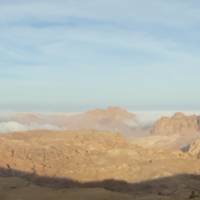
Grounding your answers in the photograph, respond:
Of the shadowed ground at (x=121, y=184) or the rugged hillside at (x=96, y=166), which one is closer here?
the shadowed ground at (x=121, y=184)

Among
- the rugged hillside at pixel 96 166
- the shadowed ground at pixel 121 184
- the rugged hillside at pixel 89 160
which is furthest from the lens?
the rugged hillside at pixel 89 160

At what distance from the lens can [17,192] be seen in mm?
63375

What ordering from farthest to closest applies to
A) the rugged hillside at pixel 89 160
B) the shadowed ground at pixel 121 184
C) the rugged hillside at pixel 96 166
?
1. the rugged hillside at pixel 89 160
2. the rugged hillside at pixel 96 166
3. the shadowed ground at pixel 121 184

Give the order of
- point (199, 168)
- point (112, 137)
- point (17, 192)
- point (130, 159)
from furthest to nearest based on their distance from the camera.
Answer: point (112, 137) < point (130, 159) < point (199, 168) < point (17, 192)

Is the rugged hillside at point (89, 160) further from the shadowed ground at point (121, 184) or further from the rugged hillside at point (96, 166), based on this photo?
the shadowed ground at point (121, 184)

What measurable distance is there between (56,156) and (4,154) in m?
14.0

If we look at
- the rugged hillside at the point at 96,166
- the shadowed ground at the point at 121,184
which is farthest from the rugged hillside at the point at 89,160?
the shadowed ground at the point at 121,184

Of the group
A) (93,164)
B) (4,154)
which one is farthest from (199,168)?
(4,154)

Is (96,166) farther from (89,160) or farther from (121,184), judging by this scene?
(121,184)

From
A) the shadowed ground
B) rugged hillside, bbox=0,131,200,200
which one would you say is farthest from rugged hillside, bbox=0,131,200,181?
the shadowed ground

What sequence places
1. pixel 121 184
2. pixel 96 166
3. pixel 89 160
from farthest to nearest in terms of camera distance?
pixel 89 160
pixel 96 166
pixel 121 184

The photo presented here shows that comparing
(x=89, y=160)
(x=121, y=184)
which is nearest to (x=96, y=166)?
(x=89, y=160)

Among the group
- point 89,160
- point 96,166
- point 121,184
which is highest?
point 89,160

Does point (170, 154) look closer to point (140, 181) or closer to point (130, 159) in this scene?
point (130, 159)
